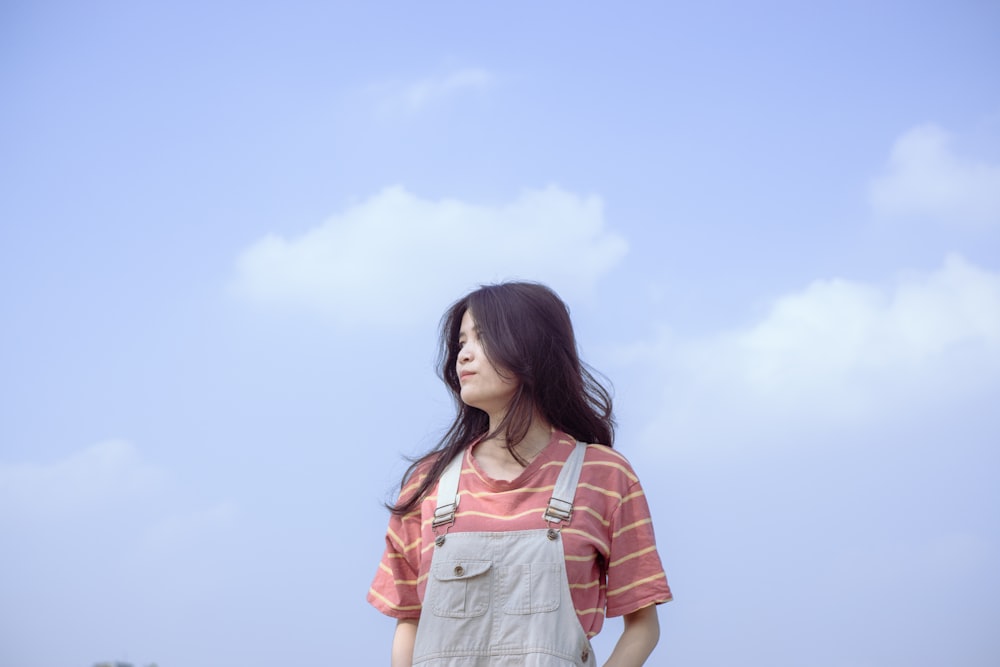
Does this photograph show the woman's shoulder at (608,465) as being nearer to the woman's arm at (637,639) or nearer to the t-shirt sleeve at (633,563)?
the t-shirt sleeve at (633,563)

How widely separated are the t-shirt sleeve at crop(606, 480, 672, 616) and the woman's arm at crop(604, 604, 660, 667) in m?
0.03

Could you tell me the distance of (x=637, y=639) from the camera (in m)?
2.22

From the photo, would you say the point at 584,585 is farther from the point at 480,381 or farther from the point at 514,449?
the point at 480,381

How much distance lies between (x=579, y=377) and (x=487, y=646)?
648 millimetres

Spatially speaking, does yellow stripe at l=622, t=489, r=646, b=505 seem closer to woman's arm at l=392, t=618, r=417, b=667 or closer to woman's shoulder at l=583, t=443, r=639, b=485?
woman's shoulder at l=583, t=443, r=639, b=485

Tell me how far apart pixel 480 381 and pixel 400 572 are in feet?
1.46

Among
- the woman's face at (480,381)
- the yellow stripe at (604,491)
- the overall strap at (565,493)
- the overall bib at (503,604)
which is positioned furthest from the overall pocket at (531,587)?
the woman's face at (480,381)

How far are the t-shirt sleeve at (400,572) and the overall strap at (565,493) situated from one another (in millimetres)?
334

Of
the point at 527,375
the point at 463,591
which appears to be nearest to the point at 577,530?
the point at 463,591

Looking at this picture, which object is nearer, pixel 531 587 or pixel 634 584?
pixel 531 587

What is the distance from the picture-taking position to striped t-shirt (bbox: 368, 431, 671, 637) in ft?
7.29

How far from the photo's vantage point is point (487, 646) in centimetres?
213

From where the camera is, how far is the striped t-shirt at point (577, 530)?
7.29 ft

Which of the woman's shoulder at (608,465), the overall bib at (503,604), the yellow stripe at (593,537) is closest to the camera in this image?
the overall bib at (503,604)
